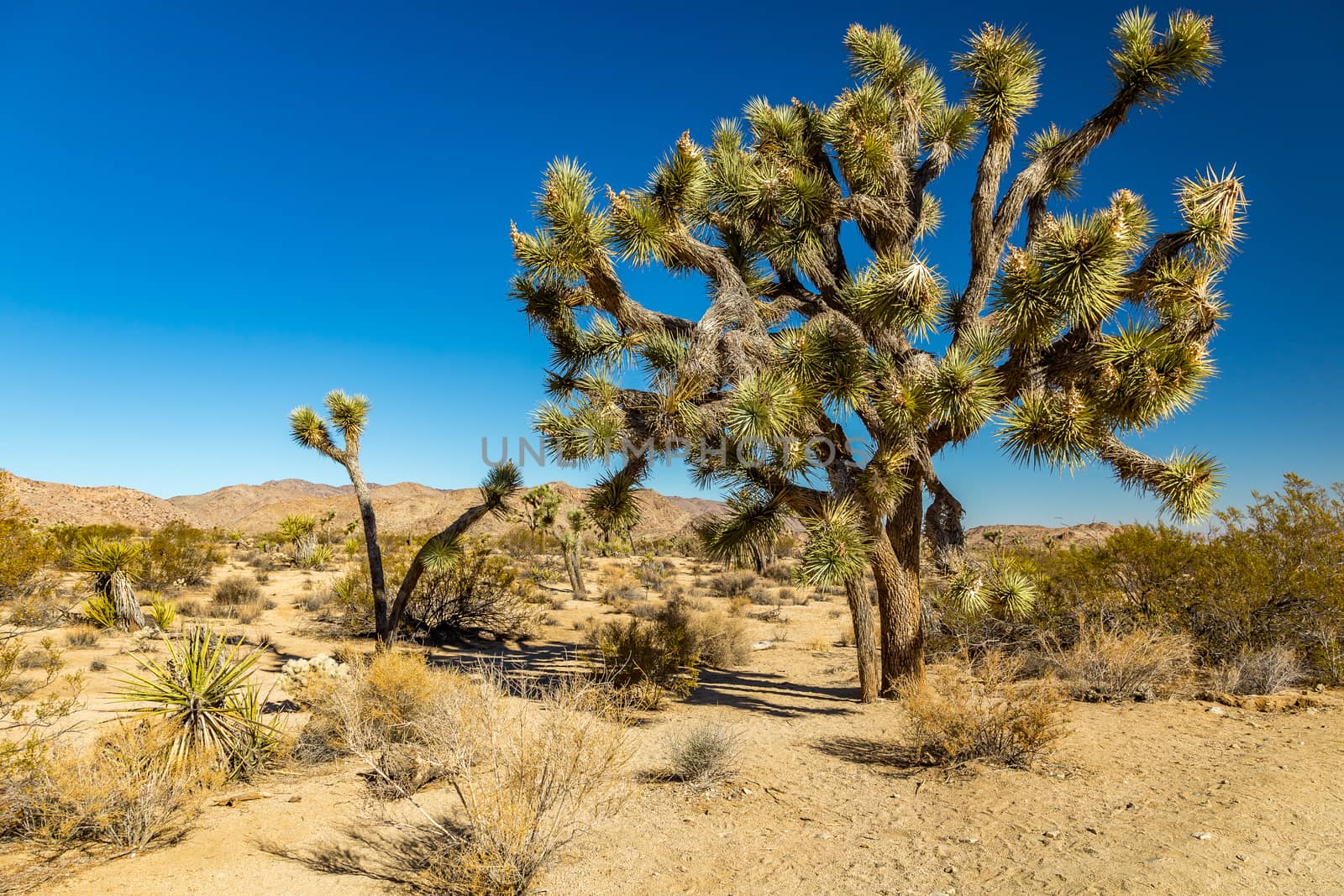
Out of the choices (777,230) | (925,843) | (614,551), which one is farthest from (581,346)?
(614,551)

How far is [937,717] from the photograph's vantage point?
593cm

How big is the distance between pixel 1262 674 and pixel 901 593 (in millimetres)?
3993

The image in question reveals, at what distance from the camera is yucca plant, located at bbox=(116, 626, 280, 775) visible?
18.0 feet

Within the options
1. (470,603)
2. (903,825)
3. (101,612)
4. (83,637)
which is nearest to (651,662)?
(903,825)

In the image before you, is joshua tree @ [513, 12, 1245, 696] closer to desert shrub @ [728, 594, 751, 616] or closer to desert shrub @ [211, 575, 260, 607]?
desert shrub @ [728, 594, 751, 616]

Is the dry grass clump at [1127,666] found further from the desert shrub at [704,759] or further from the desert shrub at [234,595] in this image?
the desert shrub at [234,595]

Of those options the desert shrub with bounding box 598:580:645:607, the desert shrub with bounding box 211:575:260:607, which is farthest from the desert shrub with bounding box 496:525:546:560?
the desert shrub with bounding box 211:575:260:607

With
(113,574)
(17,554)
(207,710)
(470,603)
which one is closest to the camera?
(17,554)

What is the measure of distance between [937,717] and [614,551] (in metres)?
28.9

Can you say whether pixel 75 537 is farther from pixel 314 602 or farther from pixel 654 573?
pixel 654 573

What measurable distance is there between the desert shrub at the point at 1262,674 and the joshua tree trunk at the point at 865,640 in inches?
144

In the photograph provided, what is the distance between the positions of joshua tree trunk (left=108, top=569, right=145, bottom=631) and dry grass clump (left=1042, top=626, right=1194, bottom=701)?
45.9ft

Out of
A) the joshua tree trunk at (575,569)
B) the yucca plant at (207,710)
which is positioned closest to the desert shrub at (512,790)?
the yucca plant at (207,710)

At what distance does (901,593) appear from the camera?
8.01m
